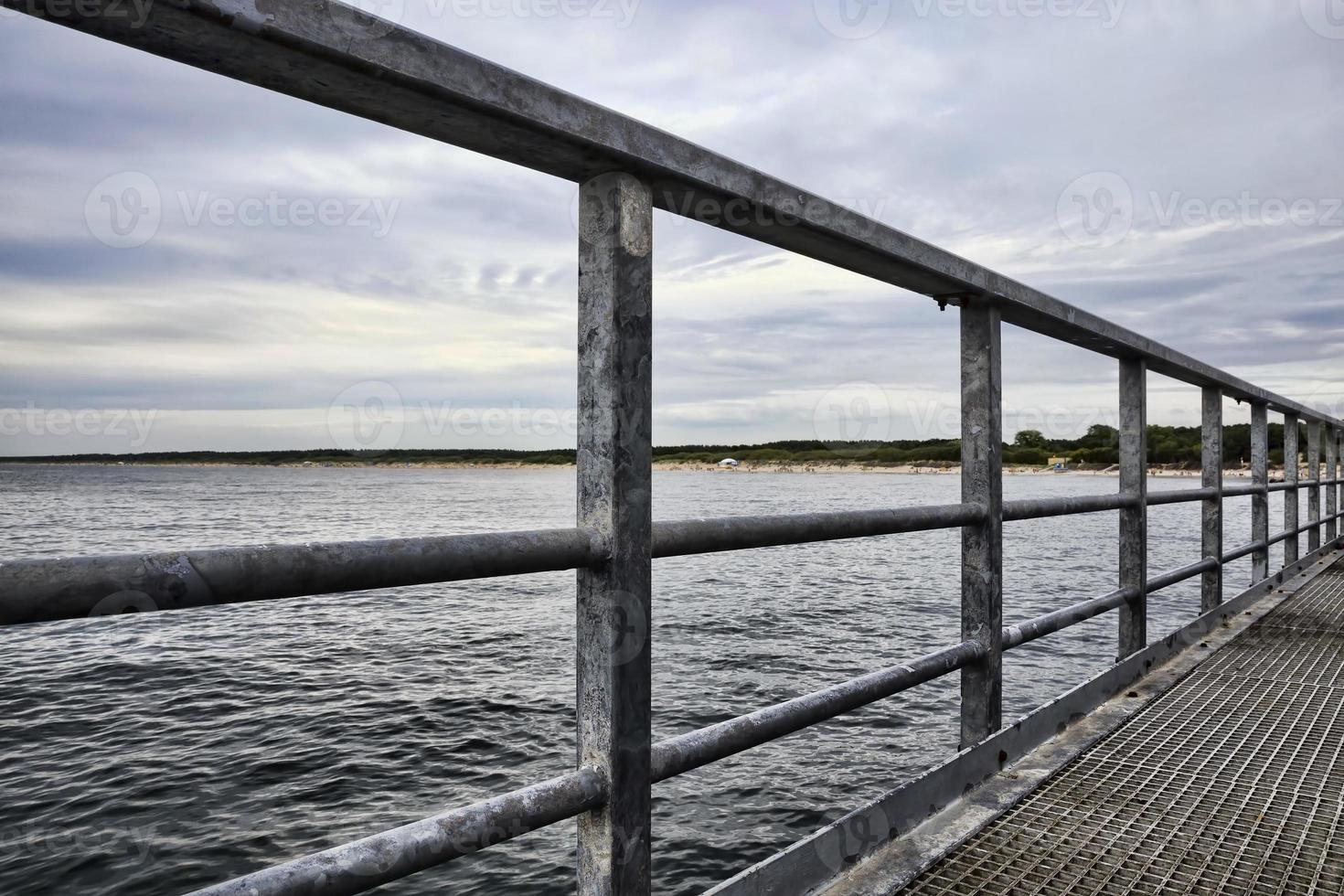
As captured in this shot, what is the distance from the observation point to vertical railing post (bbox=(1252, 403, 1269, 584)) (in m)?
5.61

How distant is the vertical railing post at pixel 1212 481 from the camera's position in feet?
15.2

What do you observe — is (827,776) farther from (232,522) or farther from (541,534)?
(232,522)

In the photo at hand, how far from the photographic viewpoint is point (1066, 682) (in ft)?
33.4

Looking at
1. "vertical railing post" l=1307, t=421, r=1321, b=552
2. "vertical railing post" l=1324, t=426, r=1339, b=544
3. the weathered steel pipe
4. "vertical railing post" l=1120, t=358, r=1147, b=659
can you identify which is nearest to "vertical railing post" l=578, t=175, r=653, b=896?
the weathered steel pipe

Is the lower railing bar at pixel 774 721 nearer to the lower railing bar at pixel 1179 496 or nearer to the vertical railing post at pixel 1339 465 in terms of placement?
the lower railing bar at pixel 1179 496

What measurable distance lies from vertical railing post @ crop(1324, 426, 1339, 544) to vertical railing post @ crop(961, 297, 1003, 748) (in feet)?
25.7

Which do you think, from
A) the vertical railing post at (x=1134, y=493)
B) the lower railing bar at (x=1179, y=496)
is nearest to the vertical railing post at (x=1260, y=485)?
the lower railing bar at (x=1179, y=496)

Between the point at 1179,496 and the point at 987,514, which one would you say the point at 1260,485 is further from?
the point at 987,514

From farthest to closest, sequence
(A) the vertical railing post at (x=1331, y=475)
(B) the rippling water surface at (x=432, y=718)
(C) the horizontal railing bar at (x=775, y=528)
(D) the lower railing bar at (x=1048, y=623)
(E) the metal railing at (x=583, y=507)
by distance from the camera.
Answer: (A) the vertical railing post at (x=1331, y=475) → (B) the rippling water surface at (x=432, y=718) → (D) the lower railing bar at (x=1048, y=623) → (C) the horizontal railing bar at (x=775, y=528) → (E) the metal railing at (x=583, y=507)

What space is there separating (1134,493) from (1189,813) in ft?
5.35

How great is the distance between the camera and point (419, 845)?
1.10 m

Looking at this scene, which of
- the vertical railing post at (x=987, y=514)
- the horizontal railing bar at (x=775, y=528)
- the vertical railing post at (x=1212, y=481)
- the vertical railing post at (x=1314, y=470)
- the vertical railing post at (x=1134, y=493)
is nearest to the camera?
the horizontal railing bar at (x=775, y=528)

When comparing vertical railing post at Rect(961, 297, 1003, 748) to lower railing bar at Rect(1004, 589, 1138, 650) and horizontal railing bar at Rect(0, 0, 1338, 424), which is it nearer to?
lower railing bar at Rect(1004, 589, 1138, 650)

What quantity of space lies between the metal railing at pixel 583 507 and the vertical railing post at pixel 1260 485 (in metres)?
4.56
